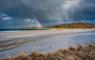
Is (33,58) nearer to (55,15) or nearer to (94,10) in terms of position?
(55,15)

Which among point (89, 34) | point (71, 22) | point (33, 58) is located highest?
point (71, 22)

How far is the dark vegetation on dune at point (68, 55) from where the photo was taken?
3.13 meters

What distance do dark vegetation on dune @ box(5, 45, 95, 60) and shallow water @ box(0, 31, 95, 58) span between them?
0.06 m

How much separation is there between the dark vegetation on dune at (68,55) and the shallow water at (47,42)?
0.06 metres

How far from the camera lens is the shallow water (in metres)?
3.07

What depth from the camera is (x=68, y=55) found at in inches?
130

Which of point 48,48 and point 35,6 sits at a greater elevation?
point 35,6

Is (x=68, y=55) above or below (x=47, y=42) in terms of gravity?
below

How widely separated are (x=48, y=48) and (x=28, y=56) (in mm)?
335

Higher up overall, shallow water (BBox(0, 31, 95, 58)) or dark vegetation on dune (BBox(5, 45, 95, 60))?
shallow water (BBox(0, 31, 95, 58))

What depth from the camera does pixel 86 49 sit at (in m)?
3.40

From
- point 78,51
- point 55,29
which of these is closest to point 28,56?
point 55,29

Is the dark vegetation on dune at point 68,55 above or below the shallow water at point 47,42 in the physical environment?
below

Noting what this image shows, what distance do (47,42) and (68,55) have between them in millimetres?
413
